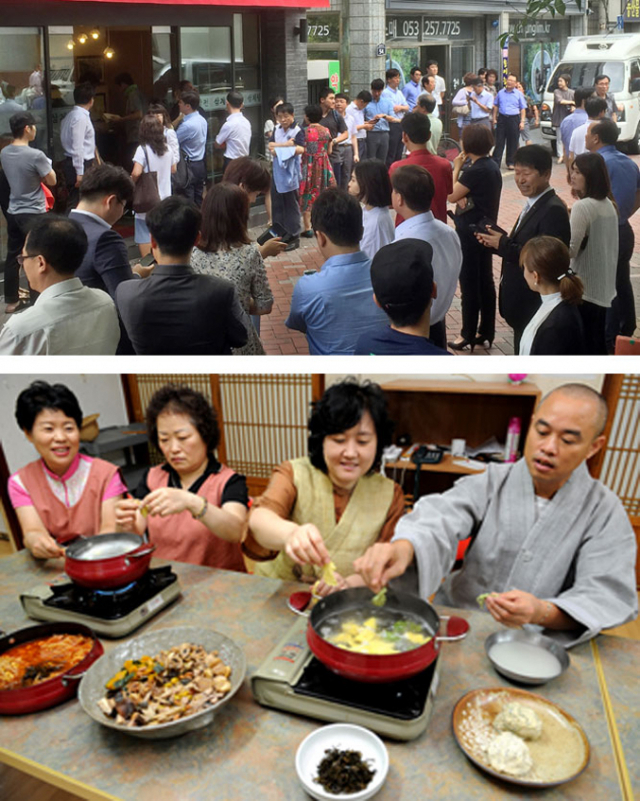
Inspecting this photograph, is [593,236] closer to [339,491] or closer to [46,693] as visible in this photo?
[339,491]

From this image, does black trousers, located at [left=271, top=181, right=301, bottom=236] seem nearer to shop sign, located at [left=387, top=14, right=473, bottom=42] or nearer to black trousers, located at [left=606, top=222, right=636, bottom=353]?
shop sign, located at [left=387, top=14, right=473, bottom=42]

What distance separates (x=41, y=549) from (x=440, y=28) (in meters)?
1.61

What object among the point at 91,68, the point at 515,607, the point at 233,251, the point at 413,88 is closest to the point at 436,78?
the point at 413,88

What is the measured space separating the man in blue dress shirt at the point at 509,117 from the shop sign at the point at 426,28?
0.46ft

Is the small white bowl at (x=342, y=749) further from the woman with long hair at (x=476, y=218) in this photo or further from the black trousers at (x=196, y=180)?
the black trousers at (x=196, y=180)

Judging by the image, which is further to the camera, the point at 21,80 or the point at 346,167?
the point at 21,80

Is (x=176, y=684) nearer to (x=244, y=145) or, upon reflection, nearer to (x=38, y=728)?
(x=38, y=728)

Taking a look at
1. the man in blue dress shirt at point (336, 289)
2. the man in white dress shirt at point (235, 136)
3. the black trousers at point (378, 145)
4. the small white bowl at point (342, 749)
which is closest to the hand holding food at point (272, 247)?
the man in blue dress shirt at point (336, 289)

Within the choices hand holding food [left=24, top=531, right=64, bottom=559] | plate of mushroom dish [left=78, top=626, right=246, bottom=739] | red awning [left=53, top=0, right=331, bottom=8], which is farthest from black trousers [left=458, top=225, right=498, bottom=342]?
hand holding food [left=24, top=531, right=64, bottom=559]

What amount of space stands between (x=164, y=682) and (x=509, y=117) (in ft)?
4.51

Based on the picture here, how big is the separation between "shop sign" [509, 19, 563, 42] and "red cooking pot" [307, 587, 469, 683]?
47.5 inches

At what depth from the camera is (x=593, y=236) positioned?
1652 millimetres

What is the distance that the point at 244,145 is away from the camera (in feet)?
6.09

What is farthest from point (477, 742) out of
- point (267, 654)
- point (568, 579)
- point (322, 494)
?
point (322, 494)
